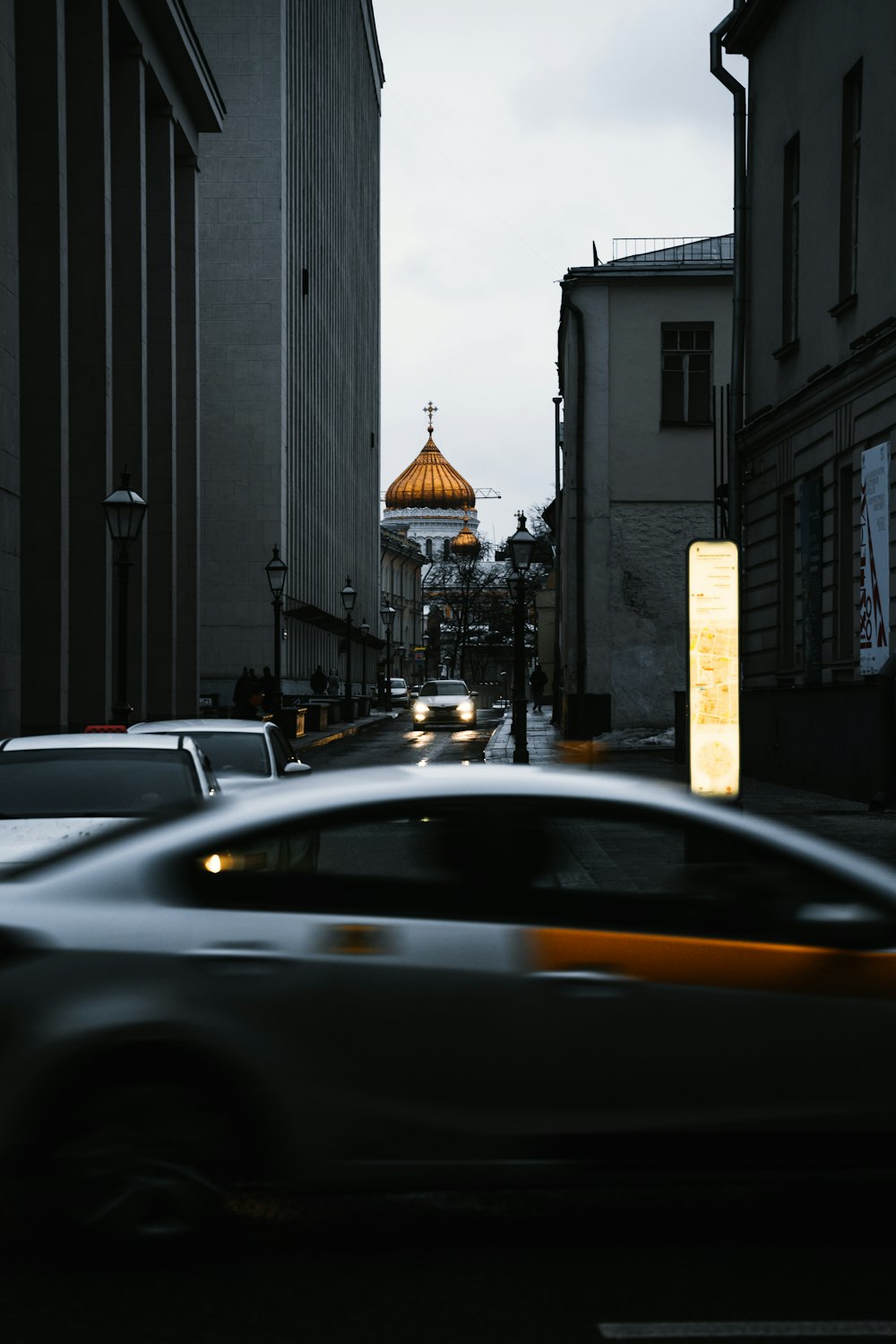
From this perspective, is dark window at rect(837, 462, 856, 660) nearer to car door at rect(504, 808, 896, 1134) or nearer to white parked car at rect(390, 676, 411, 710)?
car door at rect(504, 808, 896, 1134)

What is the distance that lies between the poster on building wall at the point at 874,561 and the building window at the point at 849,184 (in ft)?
9.98

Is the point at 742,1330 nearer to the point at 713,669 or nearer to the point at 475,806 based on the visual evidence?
the point at 475,806

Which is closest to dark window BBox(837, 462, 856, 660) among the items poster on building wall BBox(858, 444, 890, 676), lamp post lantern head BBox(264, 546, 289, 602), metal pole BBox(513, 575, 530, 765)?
poster on building wall BBox(858, 444, 890, 676)

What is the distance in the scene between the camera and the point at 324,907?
488 centimetres

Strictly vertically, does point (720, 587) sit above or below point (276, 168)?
below

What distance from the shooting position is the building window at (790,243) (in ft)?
80.1

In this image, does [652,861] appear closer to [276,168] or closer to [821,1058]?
[821,1058]

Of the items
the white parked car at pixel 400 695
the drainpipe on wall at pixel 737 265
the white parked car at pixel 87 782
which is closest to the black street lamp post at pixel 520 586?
the drainpipe on wall at pixel 737 265

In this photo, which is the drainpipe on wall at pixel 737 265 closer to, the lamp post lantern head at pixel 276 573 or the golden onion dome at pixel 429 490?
the lamp post lantern head at pixel 276 573

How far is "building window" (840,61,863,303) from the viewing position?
2142 cm

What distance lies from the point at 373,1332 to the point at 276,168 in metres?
60.1

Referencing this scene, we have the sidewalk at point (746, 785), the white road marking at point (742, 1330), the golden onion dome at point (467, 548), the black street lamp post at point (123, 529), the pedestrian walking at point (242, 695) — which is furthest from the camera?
the golden onion dome at point (467, 548)

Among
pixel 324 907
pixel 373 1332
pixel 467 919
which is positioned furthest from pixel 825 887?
pixel 373 1332

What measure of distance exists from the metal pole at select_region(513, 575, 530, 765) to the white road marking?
872 inches
